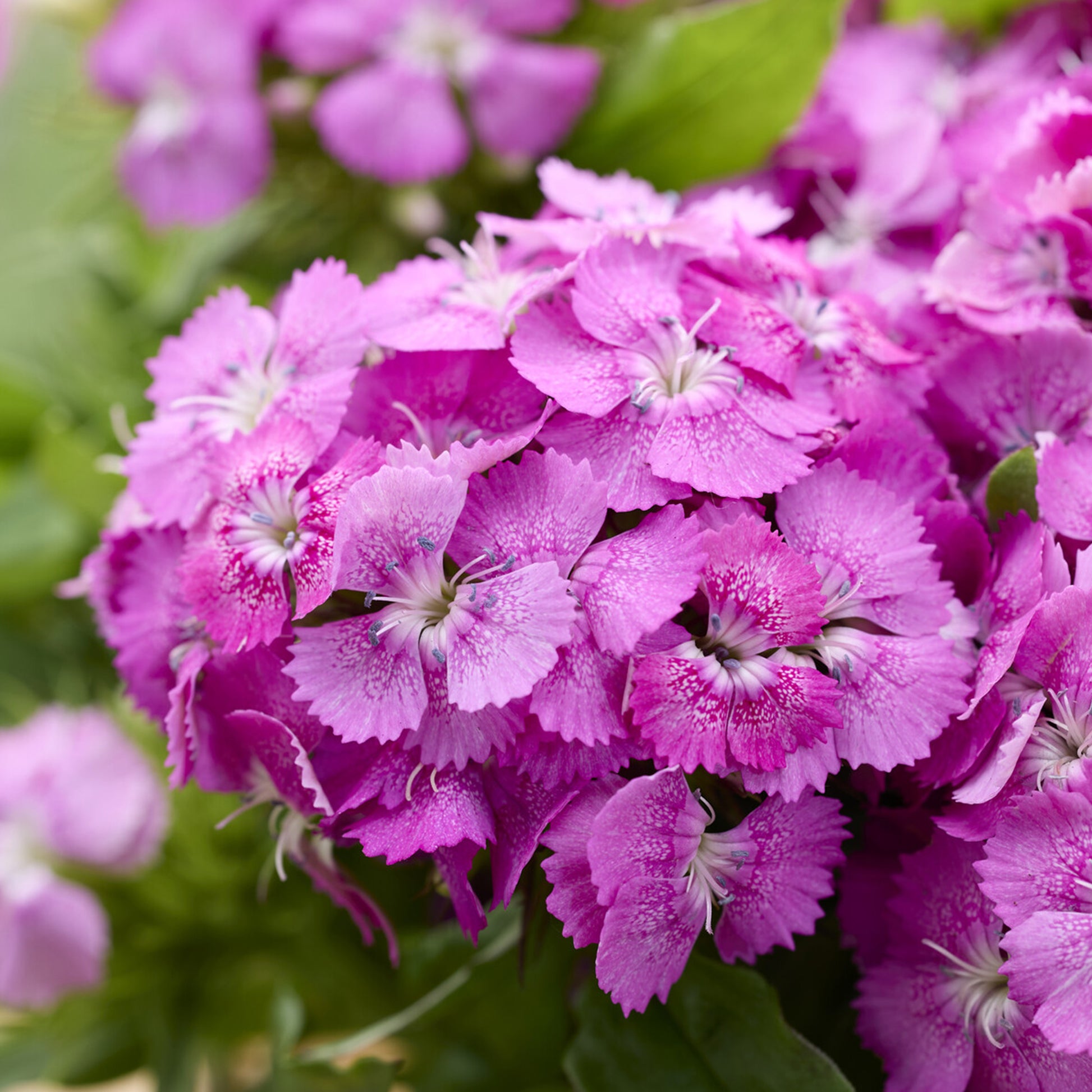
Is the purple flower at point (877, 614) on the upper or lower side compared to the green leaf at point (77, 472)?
upper

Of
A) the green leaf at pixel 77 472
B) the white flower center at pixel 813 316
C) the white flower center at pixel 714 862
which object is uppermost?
the white flower center at pixel 813 316

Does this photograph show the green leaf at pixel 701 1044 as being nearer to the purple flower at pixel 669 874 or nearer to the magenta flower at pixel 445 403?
the purple flower at pixel 669 874

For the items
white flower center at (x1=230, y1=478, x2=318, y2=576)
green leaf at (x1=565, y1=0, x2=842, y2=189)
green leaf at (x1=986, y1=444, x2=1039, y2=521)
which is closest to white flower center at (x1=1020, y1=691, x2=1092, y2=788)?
green leaf at (x1=986, y1=444, x2=1039, y2=521)

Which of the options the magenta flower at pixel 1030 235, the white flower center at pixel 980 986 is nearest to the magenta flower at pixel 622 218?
the magenta flower at pixel 1030 235

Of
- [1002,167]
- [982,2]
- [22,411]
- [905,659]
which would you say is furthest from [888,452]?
[22,411]

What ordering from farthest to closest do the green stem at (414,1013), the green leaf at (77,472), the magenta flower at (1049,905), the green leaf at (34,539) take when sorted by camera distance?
the green leaf at (34,539) < the green leaf at (77,472) < the green stem at (414,1013) < the magenta flower at (1049,905)

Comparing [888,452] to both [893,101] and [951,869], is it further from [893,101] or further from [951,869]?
[893,101]

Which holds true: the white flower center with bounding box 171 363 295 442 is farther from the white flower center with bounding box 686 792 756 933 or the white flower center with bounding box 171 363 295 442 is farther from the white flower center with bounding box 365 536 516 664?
the white flower center with bounding box 686 792 756 933
